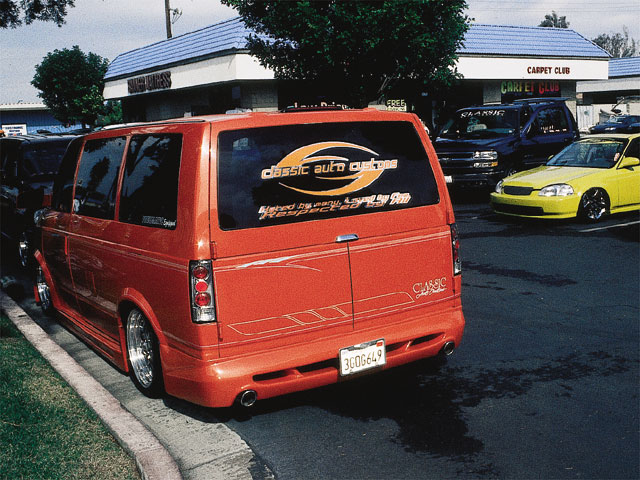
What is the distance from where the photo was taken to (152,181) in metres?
4.64

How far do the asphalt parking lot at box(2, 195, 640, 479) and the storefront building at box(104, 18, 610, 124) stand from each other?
1803 centimetres

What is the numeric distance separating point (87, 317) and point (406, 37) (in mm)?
11804

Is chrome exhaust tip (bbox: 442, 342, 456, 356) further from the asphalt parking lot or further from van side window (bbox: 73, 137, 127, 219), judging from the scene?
van side window (bbox: 73, 137, 127, 219)

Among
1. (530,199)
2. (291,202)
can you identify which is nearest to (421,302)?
(291,202)

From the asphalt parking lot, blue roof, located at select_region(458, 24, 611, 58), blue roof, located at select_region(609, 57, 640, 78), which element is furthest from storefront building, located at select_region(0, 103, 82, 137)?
the asphalt parking lot

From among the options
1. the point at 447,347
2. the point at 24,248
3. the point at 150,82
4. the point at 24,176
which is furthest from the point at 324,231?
the point at 150,82

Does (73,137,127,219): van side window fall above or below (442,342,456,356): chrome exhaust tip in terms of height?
Result: above

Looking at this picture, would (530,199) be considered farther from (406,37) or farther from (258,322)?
(258,322)

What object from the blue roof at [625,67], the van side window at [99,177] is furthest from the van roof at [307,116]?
the blue roof at [625,67]

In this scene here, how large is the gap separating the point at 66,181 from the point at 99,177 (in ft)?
3.27

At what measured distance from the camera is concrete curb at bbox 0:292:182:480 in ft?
12.9

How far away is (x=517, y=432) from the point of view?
14.2ft

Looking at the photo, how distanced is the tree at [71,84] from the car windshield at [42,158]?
→ 38.0 meters

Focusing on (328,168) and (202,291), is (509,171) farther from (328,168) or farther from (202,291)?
(202,291)
